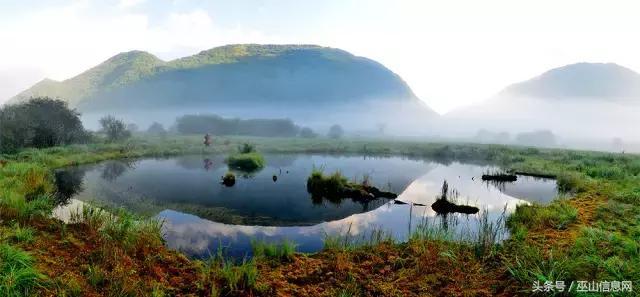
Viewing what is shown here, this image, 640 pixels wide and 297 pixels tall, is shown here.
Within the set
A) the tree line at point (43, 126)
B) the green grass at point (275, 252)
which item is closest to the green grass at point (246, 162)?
the tree line at point (43, 126)

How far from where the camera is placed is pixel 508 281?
28.7 ft

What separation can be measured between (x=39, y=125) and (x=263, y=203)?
4426cm

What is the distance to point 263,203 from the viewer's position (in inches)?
832

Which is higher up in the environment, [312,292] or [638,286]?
[638,286]

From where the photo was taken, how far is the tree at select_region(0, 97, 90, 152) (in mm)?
43500

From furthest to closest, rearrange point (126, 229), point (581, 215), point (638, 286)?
point (581, 215) < point (126, 229) < point (638, 286)

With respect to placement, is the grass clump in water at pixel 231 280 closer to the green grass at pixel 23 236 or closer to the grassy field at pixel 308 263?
the grassy field at pixel 308 263

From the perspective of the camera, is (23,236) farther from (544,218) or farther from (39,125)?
(39,125)

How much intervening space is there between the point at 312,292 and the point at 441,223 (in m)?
9.77

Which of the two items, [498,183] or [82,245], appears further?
[498,183]

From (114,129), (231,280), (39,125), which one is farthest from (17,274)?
(114,129)

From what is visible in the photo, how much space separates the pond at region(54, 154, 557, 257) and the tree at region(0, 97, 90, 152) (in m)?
16.2

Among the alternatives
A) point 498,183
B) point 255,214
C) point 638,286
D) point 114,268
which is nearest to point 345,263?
point 114,268

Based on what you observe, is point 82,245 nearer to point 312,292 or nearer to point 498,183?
point 312,292
